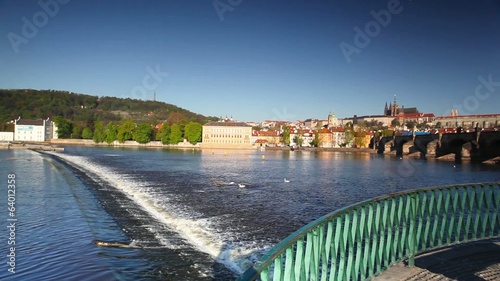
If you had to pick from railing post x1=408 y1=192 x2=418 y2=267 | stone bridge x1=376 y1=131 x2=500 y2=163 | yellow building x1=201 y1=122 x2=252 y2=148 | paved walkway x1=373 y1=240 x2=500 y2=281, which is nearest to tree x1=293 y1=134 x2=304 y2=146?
yellow building x1=201 y1=122 x2=252 y2=148

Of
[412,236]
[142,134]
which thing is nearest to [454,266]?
[412,236]

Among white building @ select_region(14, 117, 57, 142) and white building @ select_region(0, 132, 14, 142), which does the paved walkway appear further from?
white building @ select_region(14, 117, 57, 142)

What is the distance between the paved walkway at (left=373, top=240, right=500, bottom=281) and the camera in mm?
7832

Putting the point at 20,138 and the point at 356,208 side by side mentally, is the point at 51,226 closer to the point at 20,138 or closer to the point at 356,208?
the point at 356,208

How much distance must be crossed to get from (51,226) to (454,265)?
14070 mm

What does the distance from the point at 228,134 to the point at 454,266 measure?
156m

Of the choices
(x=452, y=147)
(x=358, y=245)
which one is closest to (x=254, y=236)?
(x=358, y=245)

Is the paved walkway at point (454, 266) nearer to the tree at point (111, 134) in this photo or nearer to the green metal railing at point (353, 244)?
the green metal railing at point (353, 244)

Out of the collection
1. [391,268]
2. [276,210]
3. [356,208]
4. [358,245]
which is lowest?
[276,210]

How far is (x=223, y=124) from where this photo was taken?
166m

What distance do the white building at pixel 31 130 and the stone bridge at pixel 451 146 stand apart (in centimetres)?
14474

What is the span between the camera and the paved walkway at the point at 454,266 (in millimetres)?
7832

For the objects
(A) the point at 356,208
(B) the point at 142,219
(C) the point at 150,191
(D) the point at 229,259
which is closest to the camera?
(A) the point at 356,208

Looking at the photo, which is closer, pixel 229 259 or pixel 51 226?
pixel 229 259
